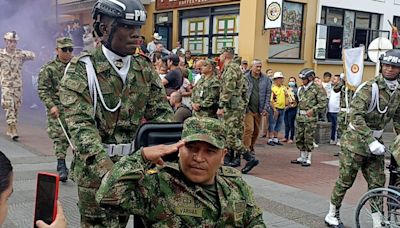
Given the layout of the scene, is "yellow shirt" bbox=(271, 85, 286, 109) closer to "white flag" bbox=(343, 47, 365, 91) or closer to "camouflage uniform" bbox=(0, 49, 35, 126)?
"white flag" bbox=(343, 47, 365, 91)

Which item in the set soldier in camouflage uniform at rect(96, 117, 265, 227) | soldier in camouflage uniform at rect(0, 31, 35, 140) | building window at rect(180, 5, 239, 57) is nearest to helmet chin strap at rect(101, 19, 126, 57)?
soldier in camouflage uniform at rect(96, 117, 265, 227)

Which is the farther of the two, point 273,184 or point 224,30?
point 224,30

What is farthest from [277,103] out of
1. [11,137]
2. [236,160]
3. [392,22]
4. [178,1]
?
[392,22]

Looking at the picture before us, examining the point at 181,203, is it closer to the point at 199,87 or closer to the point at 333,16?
the point at 199,87

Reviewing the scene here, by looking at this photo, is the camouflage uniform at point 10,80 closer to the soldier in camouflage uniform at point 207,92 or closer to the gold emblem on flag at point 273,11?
the soldier in camouflage uniform at point 207,92

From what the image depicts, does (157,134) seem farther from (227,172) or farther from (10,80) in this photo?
(10,80)

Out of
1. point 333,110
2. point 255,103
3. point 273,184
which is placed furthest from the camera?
point 333,110

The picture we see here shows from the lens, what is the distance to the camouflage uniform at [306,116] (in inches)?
345

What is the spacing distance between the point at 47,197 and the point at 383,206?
3.78 meters

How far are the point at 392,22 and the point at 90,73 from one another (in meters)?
16.9

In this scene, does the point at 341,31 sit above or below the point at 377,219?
above

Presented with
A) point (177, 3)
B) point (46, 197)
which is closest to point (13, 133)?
point (46, 197)

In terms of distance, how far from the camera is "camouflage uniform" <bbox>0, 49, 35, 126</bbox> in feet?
30.3

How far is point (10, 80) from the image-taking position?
30.6 feet
